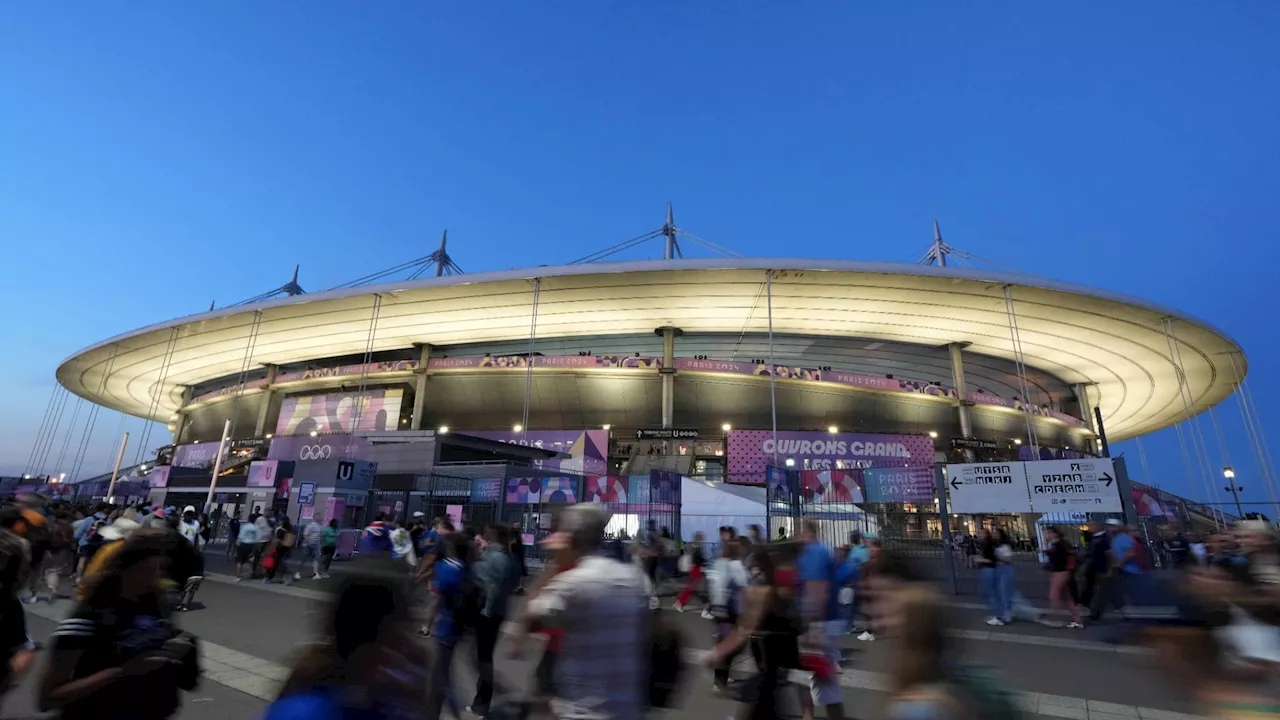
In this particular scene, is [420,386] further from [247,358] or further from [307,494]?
[307,494]

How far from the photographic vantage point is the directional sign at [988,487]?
41.6 feet

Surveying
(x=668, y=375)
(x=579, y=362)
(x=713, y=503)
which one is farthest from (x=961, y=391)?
(x=579, y=362)

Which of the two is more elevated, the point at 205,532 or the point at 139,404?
the point at 139,404

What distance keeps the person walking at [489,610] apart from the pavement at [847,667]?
11.6 inches

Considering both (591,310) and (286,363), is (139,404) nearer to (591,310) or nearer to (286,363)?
(286,363)

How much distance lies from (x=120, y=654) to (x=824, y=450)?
104 feet

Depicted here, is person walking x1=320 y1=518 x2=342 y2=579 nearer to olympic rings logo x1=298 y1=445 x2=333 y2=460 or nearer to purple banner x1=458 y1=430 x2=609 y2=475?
purple banner x1=458 y1=430 x2=609 y2=475

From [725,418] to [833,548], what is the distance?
22343 mm

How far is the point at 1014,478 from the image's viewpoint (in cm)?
1279

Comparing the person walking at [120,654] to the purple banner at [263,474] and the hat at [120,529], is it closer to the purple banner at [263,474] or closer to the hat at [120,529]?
the hat at [120,529]

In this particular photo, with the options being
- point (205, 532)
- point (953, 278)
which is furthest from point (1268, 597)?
point (953, 278)

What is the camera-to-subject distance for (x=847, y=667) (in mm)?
7426

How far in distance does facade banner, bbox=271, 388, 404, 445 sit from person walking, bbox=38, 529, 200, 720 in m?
37.2

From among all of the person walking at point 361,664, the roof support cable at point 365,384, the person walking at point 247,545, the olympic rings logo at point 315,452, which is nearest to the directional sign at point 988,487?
the person walking at point 361,664
